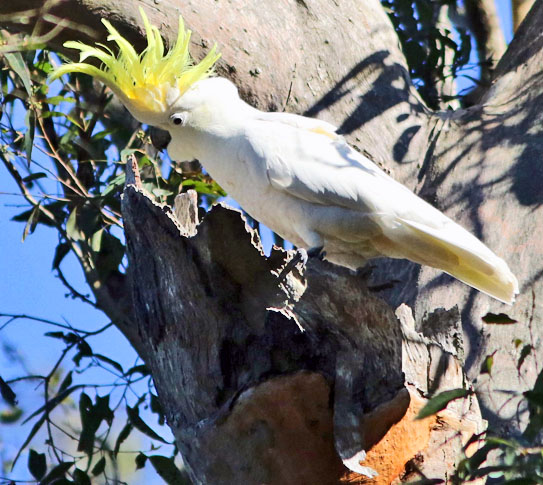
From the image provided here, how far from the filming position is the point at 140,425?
2830mm

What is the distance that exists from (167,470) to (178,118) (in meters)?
1.01

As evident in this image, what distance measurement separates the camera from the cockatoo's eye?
7.86 feet

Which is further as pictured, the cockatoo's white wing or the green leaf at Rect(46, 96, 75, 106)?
the green leaf at Rect(46, 96, 75, 106)

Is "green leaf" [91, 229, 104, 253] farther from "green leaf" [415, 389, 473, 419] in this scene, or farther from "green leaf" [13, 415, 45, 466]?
"green leaf" [415, 389, 473, 419]

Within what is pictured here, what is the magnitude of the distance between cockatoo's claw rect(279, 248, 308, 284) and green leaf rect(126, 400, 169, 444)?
102 centimetres

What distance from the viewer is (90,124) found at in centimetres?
352

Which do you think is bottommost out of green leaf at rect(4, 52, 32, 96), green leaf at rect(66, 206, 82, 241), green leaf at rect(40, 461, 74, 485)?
green leaf at rect(40, 461, 74, 485)

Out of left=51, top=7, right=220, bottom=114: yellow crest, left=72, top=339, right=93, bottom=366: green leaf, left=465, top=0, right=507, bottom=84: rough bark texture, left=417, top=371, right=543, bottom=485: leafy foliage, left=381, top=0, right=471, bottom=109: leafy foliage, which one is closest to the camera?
left=417, top=371, right=543, bottom=485: leafy foliage

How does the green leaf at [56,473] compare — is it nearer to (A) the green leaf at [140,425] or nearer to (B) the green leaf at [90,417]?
(B) the green leaf at [90,417]

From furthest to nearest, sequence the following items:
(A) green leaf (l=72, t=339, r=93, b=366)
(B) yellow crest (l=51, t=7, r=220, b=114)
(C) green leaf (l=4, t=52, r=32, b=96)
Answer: (A) green leaf (l=72, t=339, r=93, b=366)
(C) green leaf (l=4, t=52, r=32, b=96)
(B) yellow crest (l=51, t=7, r=220, b=114)

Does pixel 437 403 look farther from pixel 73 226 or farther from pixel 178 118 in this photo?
pixel 73 226

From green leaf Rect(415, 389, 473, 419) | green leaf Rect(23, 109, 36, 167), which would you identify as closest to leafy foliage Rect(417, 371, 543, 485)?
green leaf Rect(415, 389, 473, 419)

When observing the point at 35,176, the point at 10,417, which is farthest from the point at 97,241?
the point at 10,417

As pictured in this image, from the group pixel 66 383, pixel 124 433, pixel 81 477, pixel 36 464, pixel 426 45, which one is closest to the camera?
pixel 81 477
